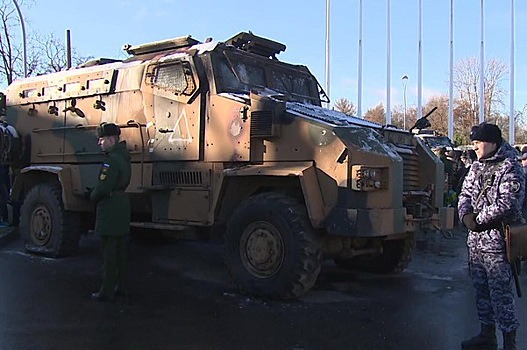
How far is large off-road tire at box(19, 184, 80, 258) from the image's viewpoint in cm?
830

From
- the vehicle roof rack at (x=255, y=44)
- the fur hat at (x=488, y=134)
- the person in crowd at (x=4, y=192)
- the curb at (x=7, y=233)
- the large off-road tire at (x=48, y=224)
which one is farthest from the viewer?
the person in crowd at (x=4, y=192)

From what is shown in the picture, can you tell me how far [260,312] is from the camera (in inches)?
226

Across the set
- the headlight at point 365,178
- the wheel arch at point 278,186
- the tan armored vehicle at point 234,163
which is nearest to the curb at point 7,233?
the tan armored vehicle at point 234,163

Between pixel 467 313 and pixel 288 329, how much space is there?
1.89 m

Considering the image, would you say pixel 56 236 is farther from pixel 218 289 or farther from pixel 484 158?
pixel 484 158

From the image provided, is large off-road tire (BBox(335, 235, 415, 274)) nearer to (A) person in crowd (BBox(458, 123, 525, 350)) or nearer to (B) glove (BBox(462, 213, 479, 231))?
(A) person in crowd (BBox(458, 123, 525, 350))

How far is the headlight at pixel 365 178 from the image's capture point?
577 cm

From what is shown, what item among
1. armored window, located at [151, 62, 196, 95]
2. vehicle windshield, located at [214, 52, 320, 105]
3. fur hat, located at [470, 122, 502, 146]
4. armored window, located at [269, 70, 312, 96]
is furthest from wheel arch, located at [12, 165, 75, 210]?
fur hat, located at [470, 122, 502, 146]

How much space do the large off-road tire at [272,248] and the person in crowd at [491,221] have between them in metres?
Result: 1.65

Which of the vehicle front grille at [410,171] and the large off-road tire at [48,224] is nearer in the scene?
the vehicle front grille at [410,171]

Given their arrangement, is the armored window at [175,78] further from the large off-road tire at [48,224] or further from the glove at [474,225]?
the glove at [474,225]

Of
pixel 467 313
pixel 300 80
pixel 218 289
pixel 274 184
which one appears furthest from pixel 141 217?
pixel 467 313

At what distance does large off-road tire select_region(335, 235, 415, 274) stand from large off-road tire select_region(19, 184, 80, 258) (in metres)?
3.73

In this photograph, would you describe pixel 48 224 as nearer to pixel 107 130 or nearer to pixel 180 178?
pixel 180 178
